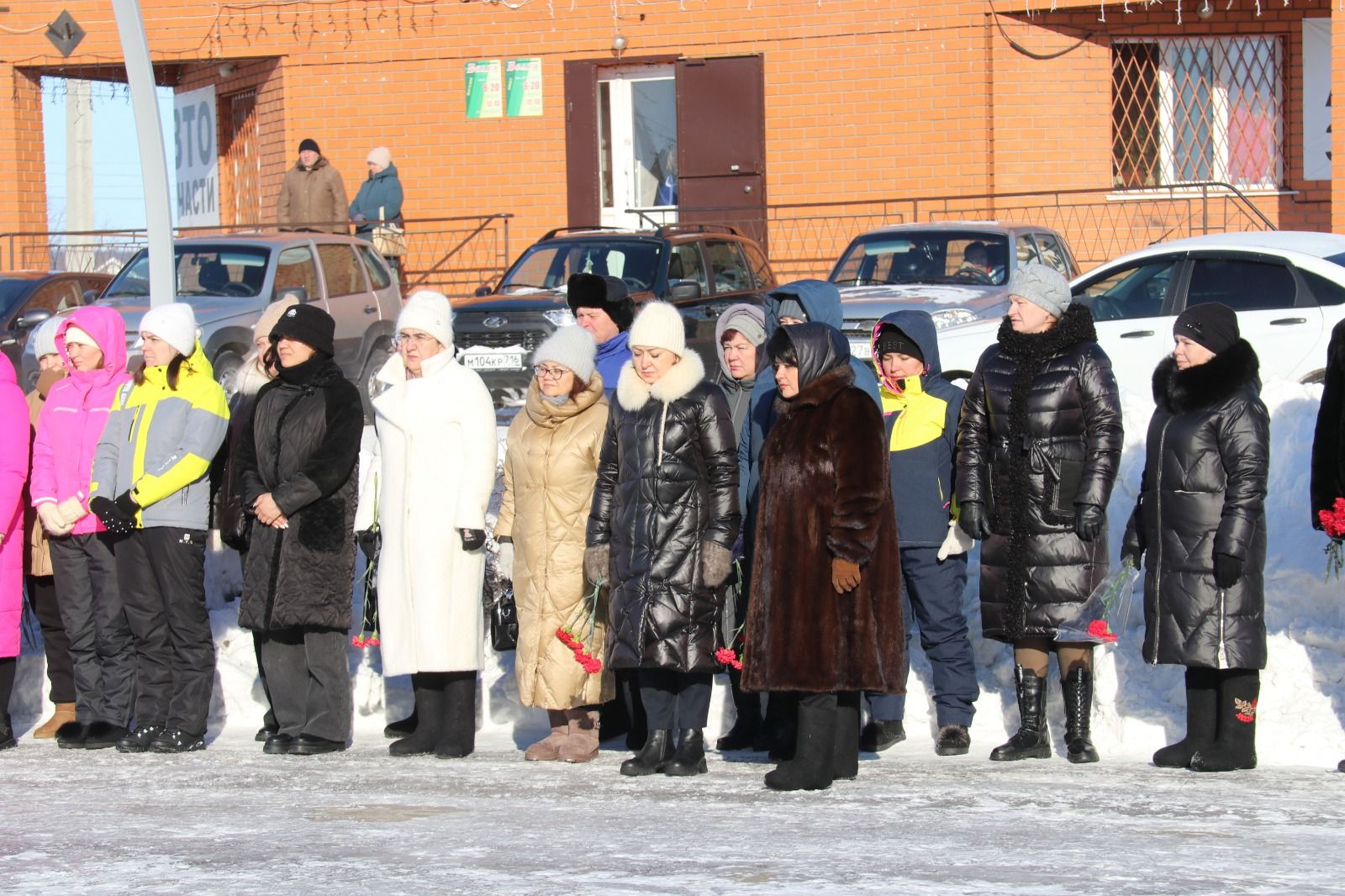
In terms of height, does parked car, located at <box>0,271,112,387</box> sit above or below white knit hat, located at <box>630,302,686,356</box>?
above

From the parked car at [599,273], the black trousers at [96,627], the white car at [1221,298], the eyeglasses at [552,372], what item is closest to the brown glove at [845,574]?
the eyeglasses at [552,372]

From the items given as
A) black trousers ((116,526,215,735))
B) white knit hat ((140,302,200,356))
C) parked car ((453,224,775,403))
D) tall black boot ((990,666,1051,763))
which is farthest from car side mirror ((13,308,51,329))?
tall black boot ((990,666,1051,763))

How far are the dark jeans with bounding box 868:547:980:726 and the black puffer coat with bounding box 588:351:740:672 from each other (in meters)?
1.00

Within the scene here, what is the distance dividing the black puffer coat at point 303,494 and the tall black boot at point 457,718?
0.58m

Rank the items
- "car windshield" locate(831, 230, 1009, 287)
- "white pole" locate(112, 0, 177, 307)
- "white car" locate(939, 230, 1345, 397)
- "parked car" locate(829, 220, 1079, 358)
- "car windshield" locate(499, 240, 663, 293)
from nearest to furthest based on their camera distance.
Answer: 1. "white pole" locate(112, 0, 177, 307)
2. "white car" locate(939, 230, 1345, 397)
3. "parked car" locate(829, 220, 1079, 358)
4. "car windshield" locate(831, 230, 1009, 287)
5. "car windshield" locate(499, 240, 663, 293)

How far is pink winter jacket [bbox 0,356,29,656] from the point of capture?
8.66 meters

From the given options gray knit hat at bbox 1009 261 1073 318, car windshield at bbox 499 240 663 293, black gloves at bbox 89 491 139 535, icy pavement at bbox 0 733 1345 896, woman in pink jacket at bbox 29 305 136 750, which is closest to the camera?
icy pavement at bbox 0 733 1345 896

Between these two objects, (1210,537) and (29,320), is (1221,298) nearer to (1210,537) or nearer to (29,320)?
(1210,537)

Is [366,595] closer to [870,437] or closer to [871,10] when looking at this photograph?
[870,437]

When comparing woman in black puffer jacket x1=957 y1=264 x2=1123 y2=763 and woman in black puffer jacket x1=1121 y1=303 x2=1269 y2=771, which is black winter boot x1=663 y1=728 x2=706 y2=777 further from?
woman in black puffer jacket x1=1121 y1=303 x2=1269 y2=771

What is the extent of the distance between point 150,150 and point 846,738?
20.1 feet

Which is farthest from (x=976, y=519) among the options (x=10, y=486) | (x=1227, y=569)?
(x=10, y=486)

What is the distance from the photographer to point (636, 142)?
2284 cm

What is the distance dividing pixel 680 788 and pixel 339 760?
5.54ft
